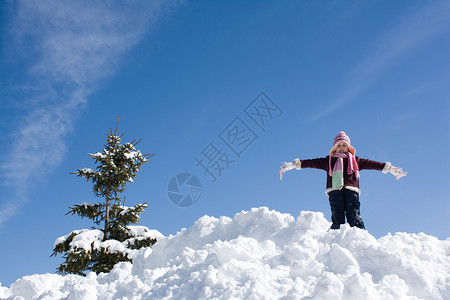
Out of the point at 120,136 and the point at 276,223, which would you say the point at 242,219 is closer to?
the point at 276,223

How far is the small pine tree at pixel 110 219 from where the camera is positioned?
358 inches

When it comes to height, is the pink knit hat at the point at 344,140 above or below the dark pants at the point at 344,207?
above

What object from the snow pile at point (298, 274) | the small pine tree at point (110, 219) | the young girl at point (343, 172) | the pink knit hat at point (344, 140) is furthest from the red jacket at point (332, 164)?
the small pine tree at point (110, 219)

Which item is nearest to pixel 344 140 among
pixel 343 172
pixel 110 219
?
pixel 343 172

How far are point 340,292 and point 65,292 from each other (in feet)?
13.4

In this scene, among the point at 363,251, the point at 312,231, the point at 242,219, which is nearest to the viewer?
the point at 363,251

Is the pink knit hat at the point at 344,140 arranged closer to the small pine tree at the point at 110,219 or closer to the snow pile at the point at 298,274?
the snow pile at the point at 298,274

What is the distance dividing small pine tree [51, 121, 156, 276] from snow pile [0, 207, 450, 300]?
120 inches

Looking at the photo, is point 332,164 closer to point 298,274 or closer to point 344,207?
point 344,207

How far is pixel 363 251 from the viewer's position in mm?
4289

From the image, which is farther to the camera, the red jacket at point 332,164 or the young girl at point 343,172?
the red jacket at point 332,164

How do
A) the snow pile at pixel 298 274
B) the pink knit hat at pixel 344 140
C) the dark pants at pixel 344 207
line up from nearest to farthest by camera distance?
the snow pile at pixel 298 274 → the dark pants at pixel 344 207 → the pink knit hat at pixel 344 140

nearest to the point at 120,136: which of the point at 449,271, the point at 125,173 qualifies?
the point at 125,173

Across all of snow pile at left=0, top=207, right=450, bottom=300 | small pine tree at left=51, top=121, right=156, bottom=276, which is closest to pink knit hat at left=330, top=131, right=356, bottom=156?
snow pile at left=0, top=207, right=450, bottom=300
